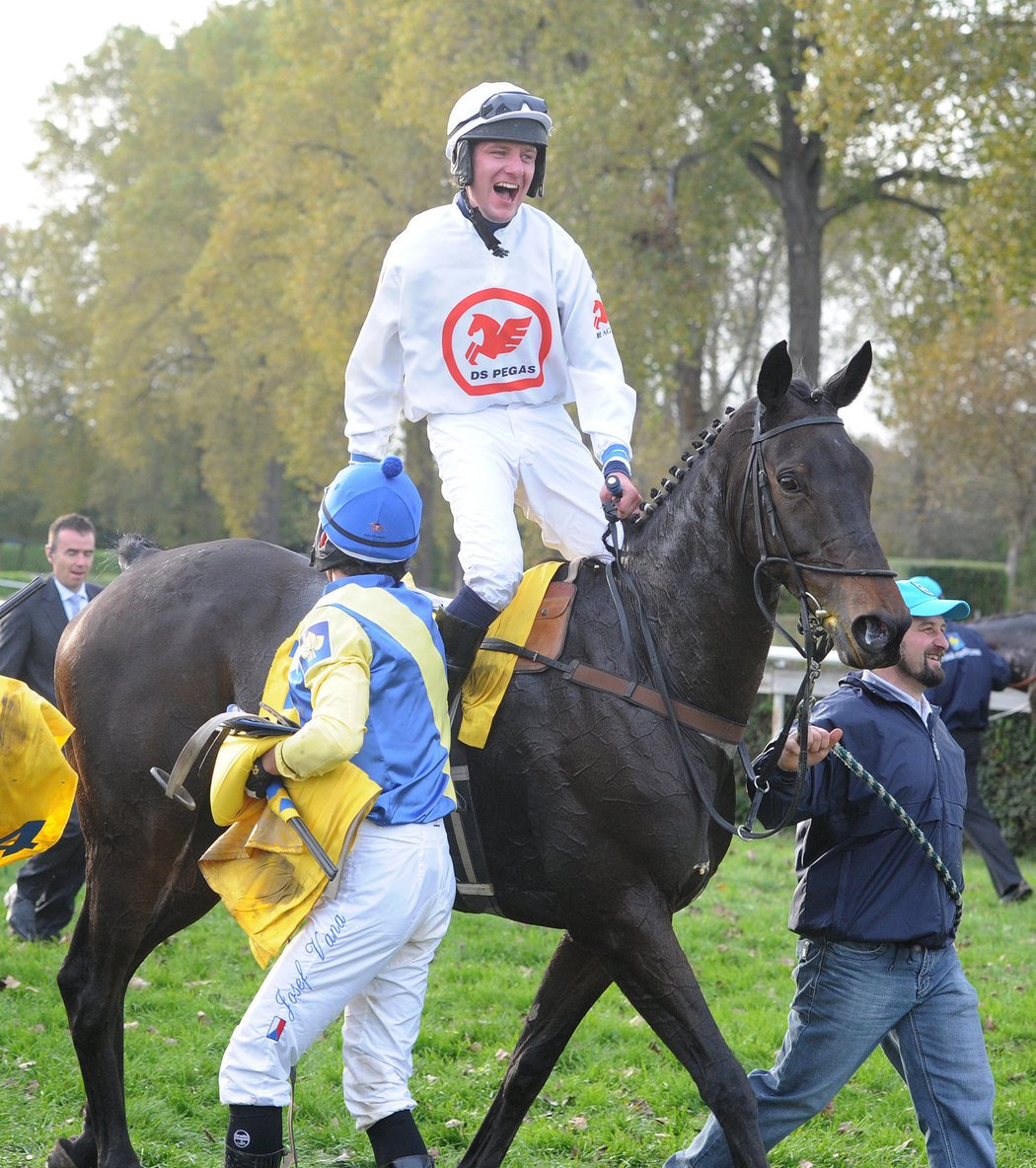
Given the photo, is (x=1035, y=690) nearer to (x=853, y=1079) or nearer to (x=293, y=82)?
(x=853, y=1079)

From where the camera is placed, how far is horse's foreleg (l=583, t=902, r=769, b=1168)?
303cm

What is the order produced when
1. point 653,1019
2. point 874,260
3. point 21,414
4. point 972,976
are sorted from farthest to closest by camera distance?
point 21,414 < point 874,260 < point 972,976 < point 653,1019

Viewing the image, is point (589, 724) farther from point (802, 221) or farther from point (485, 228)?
point (802, 221)

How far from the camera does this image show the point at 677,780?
131 inches

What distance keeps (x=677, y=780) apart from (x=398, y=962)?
846mm

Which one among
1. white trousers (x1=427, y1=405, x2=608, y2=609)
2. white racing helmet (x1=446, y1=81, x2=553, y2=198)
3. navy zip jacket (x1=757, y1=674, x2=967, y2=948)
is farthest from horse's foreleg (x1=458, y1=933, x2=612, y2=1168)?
white racing helmet (x1=446, y1=81, x2=553, y2=198)

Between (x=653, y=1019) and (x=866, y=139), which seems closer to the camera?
(x=653, y=1019)

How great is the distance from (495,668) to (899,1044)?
1453mm

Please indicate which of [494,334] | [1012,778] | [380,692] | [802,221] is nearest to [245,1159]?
[380,692]

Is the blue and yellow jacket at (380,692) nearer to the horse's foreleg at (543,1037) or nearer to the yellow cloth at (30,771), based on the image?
the yellow cloth at (30,771)

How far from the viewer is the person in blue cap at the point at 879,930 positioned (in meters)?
3.31

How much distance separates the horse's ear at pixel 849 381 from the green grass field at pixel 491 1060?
A: 2.55 m

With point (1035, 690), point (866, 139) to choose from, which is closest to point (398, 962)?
point (1035, 690)

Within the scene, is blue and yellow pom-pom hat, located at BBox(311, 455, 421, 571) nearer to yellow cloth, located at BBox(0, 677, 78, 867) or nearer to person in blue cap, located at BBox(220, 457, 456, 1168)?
person in blue cap, located at BBox(220, 457, 456, 1168)
